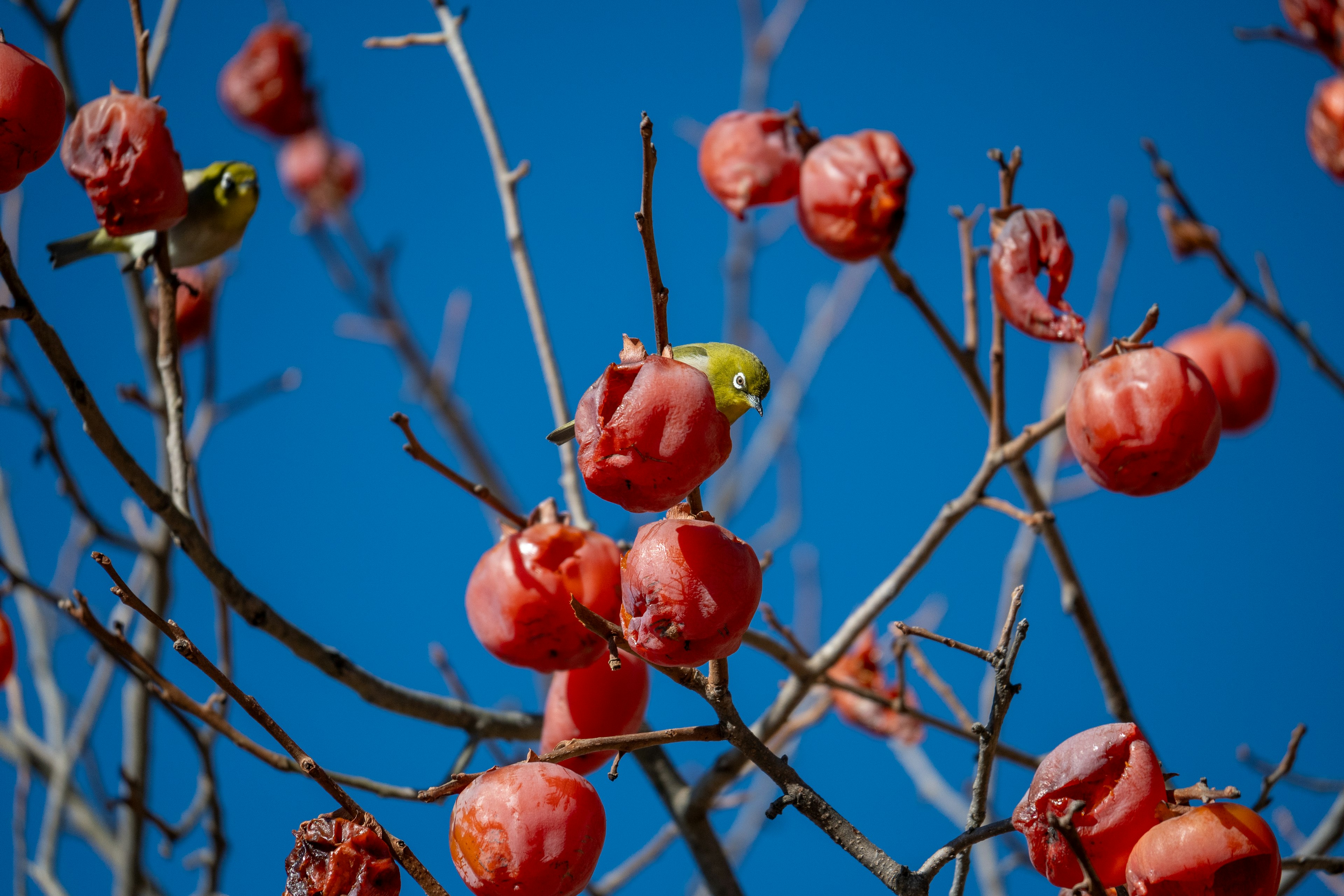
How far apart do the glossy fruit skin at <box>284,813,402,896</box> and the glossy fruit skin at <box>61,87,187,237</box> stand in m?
0.70

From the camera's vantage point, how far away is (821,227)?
1.46 m

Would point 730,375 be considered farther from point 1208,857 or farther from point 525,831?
point 1208,857

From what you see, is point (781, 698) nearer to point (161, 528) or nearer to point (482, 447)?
point (161, 528)

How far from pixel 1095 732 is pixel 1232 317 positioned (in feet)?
4.21

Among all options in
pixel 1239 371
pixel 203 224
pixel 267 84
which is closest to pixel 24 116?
pixel 203 224

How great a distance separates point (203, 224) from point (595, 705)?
80 cm

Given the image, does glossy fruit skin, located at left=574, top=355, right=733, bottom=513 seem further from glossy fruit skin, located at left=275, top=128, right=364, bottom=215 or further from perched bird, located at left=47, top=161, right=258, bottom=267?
glossy fruit skin, located at left=275, top=128, right=364, bottom=215

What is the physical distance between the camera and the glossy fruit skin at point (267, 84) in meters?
3.21

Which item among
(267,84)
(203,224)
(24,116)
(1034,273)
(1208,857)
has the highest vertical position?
(267,84)

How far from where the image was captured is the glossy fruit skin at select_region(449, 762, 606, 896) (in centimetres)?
87

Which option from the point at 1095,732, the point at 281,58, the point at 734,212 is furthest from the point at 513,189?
the point at 281,58

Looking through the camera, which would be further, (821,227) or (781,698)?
(821,227)

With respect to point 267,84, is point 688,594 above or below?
below

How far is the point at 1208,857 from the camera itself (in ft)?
2.69
